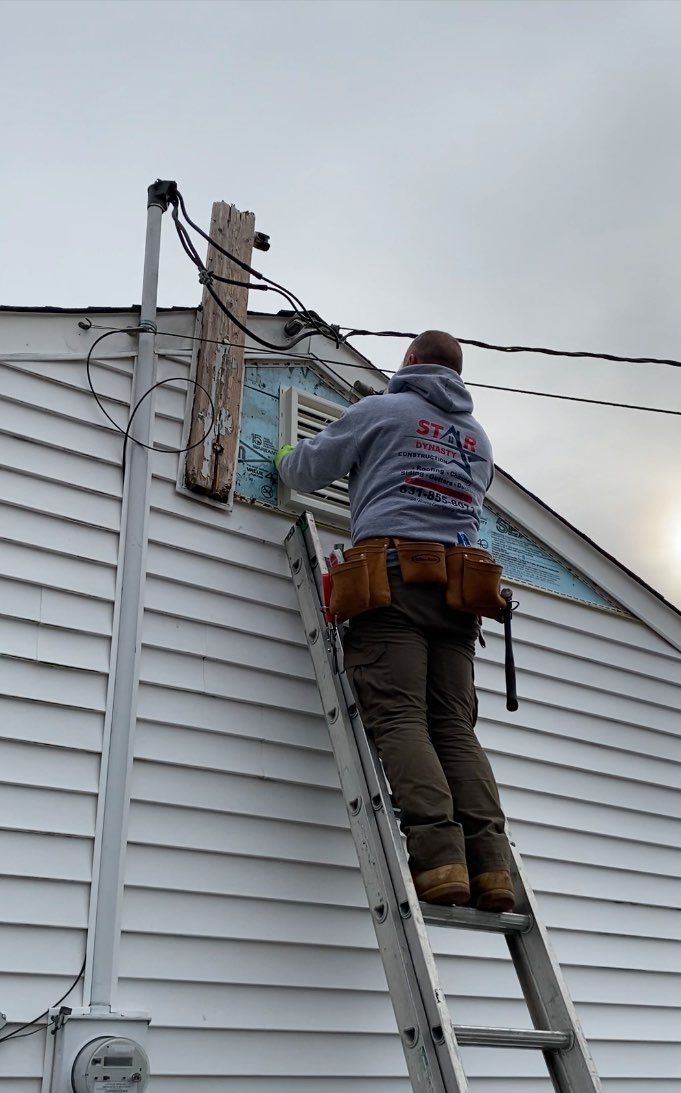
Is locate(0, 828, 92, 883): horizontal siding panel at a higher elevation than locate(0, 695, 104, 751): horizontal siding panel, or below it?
below

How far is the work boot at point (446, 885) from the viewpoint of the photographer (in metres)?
3.12

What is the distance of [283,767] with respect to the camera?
4.02 m

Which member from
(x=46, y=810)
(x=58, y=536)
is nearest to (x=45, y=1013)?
(x=46, y=810)

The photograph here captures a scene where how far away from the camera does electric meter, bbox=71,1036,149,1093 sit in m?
2.97

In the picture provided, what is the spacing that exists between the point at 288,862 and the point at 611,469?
7911 mm

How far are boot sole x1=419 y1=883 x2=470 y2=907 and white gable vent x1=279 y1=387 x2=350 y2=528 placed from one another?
6.27 ft

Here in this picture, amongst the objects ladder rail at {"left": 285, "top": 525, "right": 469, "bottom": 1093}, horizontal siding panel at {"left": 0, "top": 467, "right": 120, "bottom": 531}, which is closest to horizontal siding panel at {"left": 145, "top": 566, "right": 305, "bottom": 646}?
ladder rail at {"left": 285, "top": 525, "right": 469, "bottom": 1093}

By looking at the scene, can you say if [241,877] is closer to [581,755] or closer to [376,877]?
[376,877]

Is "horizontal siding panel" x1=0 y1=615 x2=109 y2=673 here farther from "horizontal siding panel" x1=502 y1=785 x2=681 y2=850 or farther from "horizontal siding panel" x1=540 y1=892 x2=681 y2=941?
"horizontal siding panel" x1=540 y1=892 x2=681 y2=941

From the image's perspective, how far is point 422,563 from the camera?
3.62m

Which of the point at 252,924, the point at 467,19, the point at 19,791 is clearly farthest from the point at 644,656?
the point at 467,19

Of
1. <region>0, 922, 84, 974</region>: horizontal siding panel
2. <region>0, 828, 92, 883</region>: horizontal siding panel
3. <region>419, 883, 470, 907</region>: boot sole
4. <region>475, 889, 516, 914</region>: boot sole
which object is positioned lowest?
→ <region>419, 883, 470, 907</region>: boot sole

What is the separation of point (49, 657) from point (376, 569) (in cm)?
115

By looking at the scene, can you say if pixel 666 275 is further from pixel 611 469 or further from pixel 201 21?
pixel 201 21
